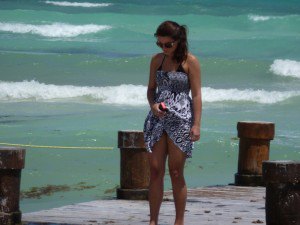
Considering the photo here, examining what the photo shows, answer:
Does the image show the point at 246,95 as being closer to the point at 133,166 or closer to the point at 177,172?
the point at 133,166

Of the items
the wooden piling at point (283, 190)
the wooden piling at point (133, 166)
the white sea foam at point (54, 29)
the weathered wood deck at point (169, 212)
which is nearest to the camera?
the wooden piling at point (283, 190)

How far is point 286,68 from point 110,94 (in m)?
8.67

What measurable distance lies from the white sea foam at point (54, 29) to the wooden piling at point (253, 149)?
3793 centimetres

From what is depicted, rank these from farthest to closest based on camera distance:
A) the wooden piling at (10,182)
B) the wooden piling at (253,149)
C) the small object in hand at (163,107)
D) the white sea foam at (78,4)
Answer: the white sea foam at (78,4) < the wooden piling at (253,149) < the wooden piling at (10,182) < the small object in hand at (163,107)

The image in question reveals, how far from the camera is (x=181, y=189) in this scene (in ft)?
27.0

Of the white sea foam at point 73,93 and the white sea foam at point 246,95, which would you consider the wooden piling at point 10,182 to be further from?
the white sea foam at point 246,95

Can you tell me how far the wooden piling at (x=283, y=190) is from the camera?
7.61m

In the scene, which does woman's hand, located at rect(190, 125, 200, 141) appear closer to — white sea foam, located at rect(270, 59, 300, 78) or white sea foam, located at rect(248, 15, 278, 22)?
white sea foam, located at rect(270, 59, 300, 78)

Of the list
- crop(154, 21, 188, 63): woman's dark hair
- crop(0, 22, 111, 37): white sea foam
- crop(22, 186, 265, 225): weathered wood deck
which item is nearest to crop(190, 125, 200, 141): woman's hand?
crop(154, 21, 188, 63): woman's dark hair

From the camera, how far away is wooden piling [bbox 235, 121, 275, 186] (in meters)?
11.9

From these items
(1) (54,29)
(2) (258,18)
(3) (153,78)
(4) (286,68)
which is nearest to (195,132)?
(3) (153,78)

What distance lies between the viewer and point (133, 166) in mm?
10477

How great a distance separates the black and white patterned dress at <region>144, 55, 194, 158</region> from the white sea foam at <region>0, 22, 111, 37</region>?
4166cm

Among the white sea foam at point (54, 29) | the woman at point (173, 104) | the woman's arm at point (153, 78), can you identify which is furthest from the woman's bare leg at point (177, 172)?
the white sea foam at point (54, 29)
